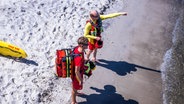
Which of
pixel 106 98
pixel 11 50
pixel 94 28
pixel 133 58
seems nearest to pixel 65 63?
pixel 94 28

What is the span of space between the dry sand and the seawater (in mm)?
173

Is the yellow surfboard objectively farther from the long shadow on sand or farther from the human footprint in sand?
the long shadow on sand

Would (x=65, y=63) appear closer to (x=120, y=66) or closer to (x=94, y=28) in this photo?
(x=94, y=28)

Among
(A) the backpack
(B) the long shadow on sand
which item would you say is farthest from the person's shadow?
(A) the backpack

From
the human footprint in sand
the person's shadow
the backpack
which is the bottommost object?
the person's shadow

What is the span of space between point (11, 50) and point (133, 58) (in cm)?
354

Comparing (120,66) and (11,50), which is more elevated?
(11,50)

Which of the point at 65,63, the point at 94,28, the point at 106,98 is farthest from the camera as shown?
the point at 106,98

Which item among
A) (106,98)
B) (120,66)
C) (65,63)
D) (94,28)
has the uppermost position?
(94,28)

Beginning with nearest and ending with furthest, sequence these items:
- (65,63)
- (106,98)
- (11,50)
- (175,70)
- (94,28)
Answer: (65,63) < (94,28) < (106,98) < (11,50) < (175,70)

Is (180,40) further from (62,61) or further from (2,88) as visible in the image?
(2,88)

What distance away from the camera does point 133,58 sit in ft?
30.6

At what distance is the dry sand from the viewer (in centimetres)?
802

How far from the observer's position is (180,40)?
10516 millimetres
